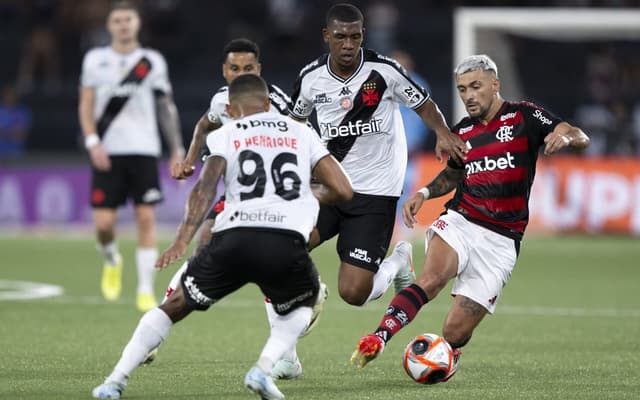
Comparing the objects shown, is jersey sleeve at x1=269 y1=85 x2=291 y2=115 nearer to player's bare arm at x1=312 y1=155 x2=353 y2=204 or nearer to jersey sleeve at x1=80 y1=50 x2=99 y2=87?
player's bare arm at x1=312 y1=155 x2=353 y2=204

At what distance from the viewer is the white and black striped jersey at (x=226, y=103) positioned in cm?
858

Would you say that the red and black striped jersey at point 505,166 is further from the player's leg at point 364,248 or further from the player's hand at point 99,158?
the player's hand at point 99,158

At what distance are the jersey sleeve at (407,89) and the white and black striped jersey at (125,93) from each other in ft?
13.2

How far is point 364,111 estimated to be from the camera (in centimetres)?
857

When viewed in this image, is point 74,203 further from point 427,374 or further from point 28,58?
point 427,374

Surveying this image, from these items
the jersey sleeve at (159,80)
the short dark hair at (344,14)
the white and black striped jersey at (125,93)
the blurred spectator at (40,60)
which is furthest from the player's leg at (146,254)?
the blurred spectator at (40,60)

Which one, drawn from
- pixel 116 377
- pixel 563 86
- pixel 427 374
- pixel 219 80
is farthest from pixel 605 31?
pixel 116 377

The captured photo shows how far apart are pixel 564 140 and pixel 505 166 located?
594 millimetres

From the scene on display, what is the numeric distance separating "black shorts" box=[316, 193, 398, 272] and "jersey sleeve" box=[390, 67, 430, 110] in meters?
0.74

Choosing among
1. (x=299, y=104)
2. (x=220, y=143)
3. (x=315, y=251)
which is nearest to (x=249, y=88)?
(x=220, y=143)

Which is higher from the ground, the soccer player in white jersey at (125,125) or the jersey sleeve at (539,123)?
the jersey sleeve at (539,123)

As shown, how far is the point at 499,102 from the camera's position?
8211 millimetres

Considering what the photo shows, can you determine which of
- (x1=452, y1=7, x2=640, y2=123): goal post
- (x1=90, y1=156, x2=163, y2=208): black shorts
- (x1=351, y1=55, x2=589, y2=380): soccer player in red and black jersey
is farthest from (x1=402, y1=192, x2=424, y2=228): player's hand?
(x1=452, y1=7, x2=640, y2=123): goal post

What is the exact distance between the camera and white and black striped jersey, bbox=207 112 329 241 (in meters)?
6.44
